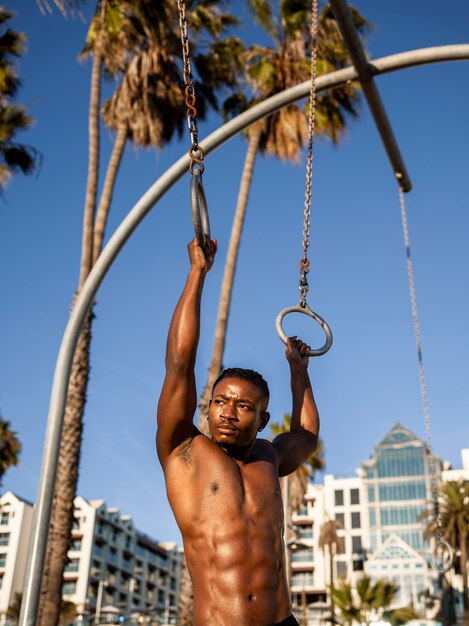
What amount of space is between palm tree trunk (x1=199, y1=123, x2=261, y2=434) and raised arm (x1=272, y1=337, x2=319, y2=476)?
1090 centimetres

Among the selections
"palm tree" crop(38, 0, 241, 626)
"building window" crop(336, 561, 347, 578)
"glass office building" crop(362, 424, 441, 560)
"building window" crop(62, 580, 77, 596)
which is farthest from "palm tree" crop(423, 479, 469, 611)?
"palm tree" crop(38, 0, 241, 626)

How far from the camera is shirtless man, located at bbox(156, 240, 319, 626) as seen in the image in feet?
9.88

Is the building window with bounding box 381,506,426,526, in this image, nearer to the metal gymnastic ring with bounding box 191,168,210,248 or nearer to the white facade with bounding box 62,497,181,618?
the white facade with bounding box 62,497,181,618

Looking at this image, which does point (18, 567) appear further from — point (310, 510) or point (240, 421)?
point (240, 421)

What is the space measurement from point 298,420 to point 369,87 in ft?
18.5

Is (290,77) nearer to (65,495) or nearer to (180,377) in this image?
(65,495)

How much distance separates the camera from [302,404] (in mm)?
4168

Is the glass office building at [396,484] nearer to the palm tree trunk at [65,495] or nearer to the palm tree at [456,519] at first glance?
the palm tree at [456,519]

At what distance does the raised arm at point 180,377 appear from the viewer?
3162 mm

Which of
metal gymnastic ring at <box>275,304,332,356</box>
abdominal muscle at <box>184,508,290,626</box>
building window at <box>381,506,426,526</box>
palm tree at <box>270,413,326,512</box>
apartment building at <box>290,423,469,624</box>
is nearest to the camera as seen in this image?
abdominal muscle at <box>184,508,290,626</box>

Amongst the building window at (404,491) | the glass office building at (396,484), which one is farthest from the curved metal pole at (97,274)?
the building window at (404,491)

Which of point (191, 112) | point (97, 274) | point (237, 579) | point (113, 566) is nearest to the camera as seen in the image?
point (237, 579)

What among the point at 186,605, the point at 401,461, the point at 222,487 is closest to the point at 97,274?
the point at 222,487

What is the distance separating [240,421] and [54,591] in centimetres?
1038
